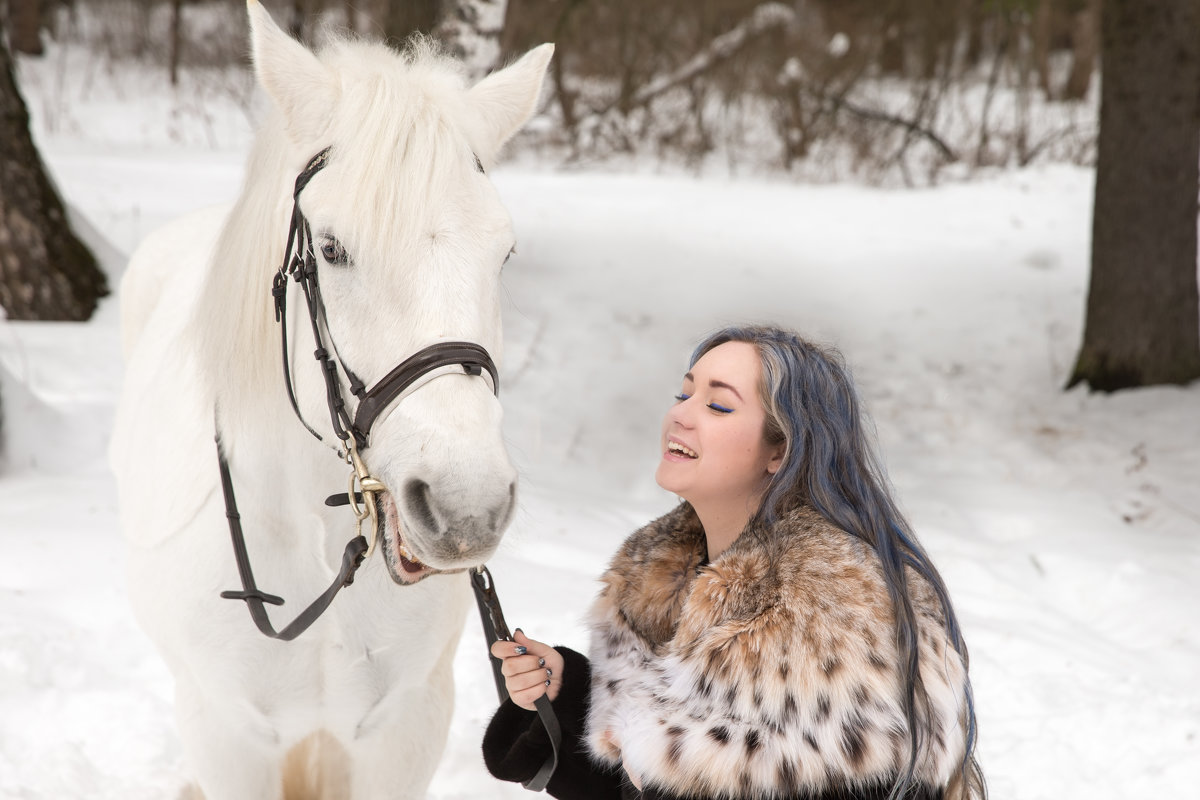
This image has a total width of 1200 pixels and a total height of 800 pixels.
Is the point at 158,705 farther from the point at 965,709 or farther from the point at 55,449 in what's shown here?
the point at 965,709

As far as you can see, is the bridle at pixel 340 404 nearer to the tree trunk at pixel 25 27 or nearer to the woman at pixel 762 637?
the woman at pixel 762 637

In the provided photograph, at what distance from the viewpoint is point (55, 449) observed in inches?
167

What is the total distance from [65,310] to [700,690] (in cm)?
490

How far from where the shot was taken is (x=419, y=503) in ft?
4.19

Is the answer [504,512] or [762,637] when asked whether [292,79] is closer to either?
[504,512]

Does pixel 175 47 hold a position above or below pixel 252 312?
above

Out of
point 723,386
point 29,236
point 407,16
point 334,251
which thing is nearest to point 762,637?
point 723,386

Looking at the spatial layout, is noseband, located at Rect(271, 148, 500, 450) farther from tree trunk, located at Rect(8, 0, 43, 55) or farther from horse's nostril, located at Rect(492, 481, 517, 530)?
tree trunk, located at Rect(8, 0, 43, 55)

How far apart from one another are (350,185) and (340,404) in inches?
12.5

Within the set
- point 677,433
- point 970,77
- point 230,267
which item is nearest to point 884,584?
point 677,433

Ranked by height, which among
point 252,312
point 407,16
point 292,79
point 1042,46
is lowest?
point 252,312

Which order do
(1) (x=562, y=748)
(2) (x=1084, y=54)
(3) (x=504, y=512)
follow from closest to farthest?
(3) (x=504, y=512) → (1) (x=562, y=748) → (2) (x=1084, y=54)

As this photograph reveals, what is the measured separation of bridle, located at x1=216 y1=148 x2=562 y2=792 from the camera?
130 centimetres

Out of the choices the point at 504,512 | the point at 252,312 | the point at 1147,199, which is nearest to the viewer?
the point at 504,512
